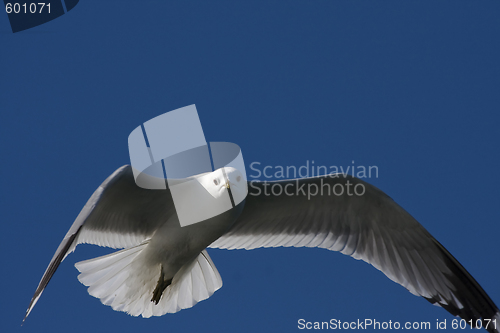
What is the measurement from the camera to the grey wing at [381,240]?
315cm

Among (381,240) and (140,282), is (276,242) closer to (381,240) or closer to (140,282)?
(381,240)

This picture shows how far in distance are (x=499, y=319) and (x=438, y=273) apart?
1.36 feet

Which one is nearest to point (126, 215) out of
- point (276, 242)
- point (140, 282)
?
point (140, 282)

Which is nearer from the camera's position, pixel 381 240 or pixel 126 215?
pixel 126 215

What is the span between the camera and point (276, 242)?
3.29 meters

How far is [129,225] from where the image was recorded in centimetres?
308

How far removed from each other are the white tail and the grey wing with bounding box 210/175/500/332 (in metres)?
0.20

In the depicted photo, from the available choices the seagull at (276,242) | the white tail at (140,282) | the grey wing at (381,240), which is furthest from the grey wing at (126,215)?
the grey wing at (381,240)

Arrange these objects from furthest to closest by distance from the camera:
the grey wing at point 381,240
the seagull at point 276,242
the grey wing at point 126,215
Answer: the grey wing at point 381,240 < the seagull at point 276,242 < the grey wing at point 126,215

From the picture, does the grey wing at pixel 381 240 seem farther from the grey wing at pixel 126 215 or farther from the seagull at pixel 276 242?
the grey wing at pixel 126 215

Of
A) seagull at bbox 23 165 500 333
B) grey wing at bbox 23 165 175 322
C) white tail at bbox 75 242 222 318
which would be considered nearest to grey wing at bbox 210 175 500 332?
seagull at bbox 23 165 500 333

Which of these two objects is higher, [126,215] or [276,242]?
[126,215]

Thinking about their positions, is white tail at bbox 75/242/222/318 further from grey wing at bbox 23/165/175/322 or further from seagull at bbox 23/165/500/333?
grey wing at bbox 23/165/175/322

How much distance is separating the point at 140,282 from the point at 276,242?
0.84m
